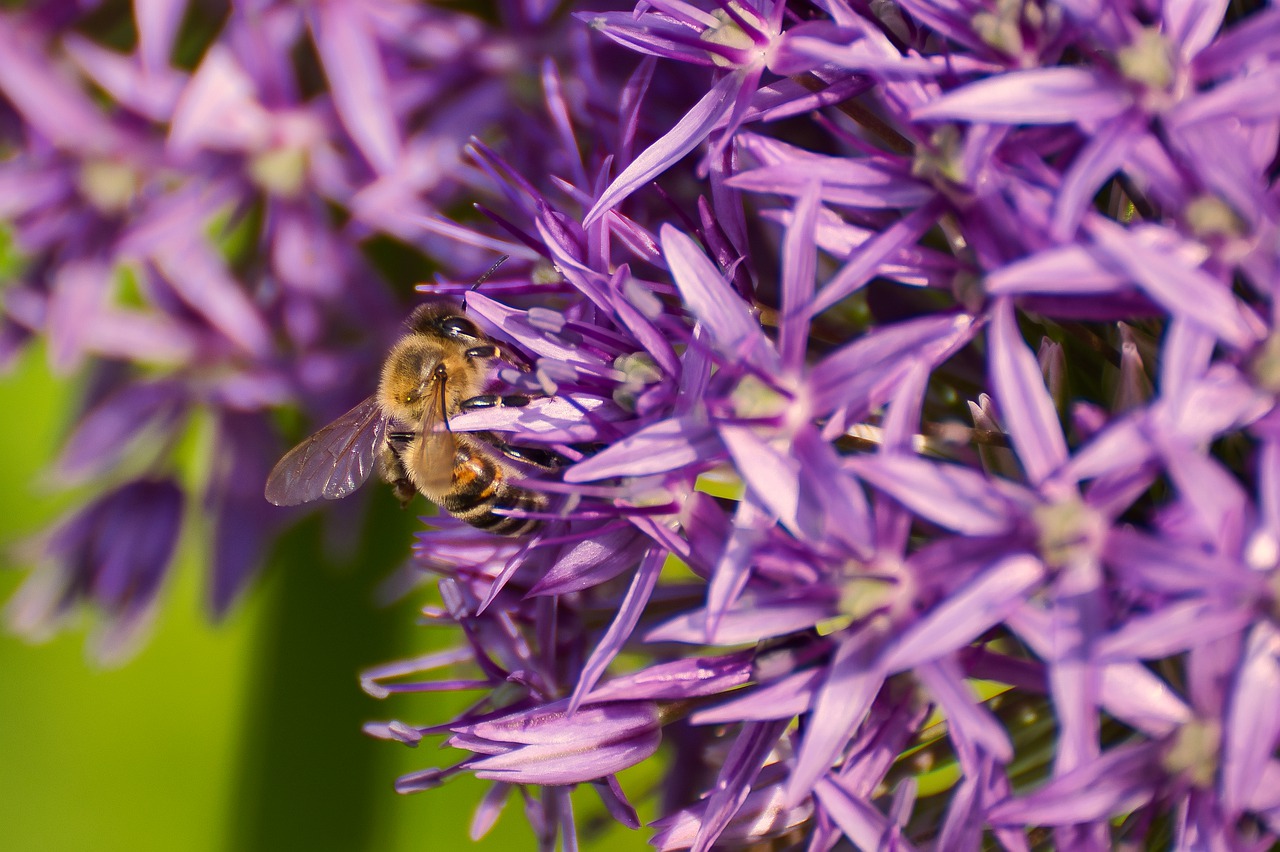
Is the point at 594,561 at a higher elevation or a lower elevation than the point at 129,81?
lower

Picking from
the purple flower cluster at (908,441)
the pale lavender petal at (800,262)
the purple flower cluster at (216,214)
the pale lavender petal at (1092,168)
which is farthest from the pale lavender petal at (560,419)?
the purple flower cluster at (216,214)

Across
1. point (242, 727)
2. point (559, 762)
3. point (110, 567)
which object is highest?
point (559, 762)

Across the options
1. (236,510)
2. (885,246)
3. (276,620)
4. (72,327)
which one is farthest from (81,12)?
(885,246)

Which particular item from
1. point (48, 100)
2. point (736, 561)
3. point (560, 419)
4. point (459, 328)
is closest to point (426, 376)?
point (459, 328)

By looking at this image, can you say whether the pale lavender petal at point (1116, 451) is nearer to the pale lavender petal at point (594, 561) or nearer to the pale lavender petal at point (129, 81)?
the pale lavender petal at point (594, 561)

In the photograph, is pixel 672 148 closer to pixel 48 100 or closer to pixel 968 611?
pixel 968 611

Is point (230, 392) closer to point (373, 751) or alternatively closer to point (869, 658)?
point (373, 751)

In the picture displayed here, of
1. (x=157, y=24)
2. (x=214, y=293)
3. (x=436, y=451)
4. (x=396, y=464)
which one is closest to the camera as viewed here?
(x=436, y=451)

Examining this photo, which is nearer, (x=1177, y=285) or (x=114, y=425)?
(x=1177, y=285)

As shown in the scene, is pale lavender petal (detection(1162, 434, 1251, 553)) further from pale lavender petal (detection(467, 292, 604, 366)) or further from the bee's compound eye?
the bee's compound eye
